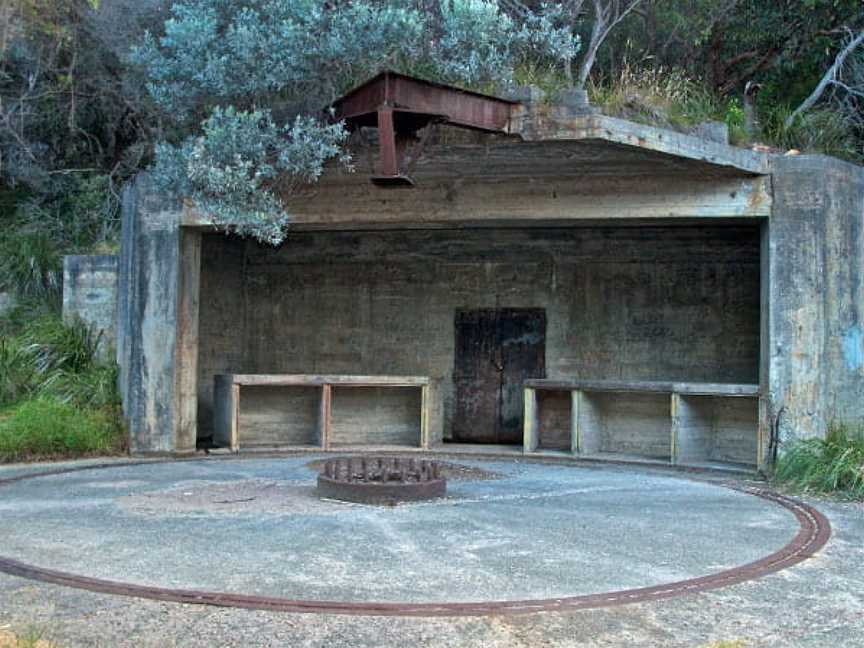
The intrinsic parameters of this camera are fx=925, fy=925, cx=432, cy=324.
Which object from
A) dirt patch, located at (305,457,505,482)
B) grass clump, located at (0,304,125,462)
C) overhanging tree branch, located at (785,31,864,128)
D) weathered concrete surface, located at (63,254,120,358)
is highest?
overhanging tree branch, located at (785,31,864,128)

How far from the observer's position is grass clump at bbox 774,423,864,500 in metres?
8.07

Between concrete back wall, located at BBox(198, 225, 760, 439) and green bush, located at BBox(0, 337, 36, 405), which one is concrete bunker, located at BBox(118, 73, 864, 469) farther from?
green bush, located at BBox(0, 337, 36, 405)

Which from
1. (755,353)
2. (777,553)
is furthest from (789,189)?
(777,553)

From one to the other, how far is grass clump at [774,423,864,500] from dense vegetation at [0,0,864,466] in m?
3.14

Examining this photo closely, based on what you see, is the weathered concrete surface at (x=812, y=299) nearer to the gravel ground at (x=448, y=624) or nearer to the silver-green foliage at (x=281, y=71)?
the silver-green foliage at (x=281, y=71)

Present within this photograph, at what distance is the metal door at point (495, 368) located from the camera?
1243 cm

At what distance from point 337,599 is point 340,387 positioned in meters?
7.46

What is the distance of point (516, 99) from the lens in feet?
26.8

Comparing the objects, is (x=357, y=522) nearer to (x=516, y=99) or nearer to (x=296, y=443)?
(x=516, y=99)

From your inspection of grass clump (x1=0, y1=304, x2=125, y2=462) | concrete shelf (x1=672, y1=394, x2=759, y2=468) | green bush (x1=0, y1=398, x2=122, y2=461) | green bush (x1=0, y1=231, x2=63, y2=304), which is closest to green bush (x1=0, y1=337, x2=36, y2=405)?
grass clump (x1=0, y1=304, x2=125, y2=462)

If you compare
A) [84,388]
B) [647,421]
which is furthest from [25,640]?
[647,421]

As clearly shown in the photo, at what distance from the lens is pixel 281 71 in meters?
8.44

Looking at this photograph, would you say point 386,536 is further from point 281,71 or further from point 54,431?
point 54,431

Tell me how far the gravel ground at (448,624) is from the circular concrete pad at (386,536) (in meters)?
0.32
